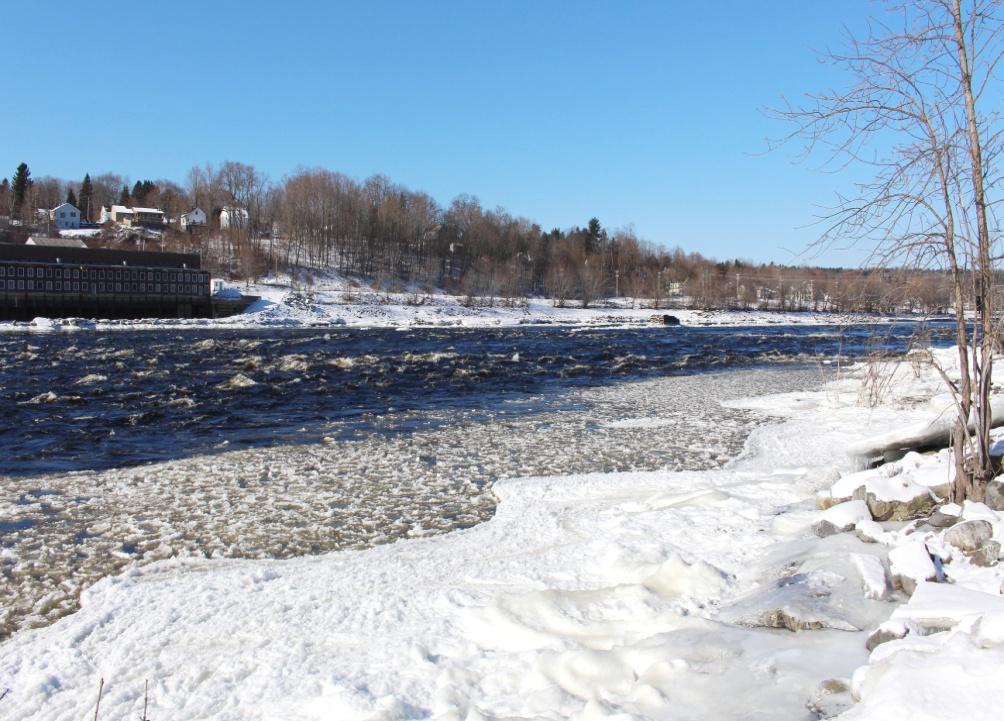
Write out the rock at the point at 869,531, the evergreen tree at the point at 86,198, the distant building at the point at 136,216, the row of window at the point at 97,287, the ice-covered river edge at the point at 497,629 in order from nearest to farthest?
the ice-covered river edge at the point at 497,629 < the rock at the point at 869,531 < the row of window at the point at 97,287 < the distant building at the point at 136,216 < the evergreen tree at the point at 86,198

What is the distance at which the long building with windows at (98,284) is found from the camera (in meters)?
65.0

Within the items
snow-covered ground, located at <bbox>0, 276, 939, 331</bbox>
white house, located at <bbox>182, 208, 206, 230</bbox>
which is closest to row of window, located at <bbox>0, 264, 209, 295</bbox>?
snow-covered ground, located at <bbox>0, 276, 939, 331</bbox>

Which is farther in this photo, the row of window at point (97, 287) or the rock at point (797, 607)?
the row of window at point (97, 287)

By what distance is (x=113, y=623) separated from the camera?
5.39 metres

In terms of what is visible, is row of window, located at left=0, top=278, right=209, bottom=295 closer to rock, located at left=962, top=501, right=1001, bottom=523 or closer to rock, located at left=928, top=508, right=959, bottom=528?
rock, located at left=928, top=508, right=959, bottom=528

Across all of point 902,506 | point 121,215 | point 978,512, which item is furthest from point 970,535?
point 121,215

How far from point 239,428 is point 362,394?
216 inches

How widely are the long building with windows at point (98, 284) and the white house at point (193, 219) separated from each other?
45.3m

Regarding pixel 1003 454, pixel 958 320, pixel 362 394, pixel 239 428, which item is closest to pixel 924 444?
pixel 1003 454

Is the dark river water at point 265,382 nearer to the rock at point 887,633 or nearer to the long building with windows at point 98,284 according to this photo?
the rock at point 887,633

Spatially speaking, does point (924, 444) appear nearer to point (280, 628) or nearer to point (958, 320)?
point (958, 320)

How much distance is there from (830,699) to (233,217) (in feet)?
399

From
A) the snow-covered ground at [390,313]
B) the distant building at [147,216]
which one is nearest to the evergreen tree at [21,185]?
the distant building at [147,216]

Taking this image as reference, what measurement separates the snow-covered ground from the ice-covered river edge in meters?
55.6
